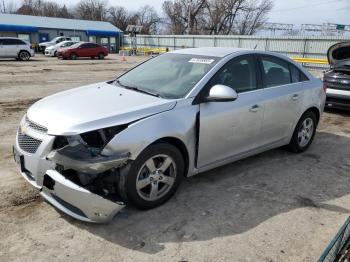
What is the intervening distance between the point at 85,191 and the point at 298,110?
3529mm

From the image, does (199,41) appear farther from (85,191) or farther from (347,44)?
(85,191)

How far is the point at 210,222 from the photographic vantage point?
352cm

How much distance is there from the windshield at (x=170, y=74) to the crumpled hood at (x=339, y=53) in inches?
210

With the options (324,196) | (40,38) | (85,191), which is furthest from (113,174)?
(40,38)

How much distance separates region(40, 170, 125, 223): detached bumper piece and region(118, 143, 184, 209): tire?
0.75 ft

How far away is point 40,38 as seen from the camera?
4300 centimetres

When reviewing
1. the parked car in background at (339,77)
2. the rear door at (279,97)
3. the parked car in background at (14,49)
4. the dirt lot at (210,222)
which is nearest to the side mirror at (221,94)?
the rear door at (279,97)

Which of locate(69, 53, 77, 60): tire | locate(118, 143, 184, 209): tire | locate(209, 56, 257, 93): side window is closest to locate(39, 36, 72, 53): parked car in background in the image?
locate(69, 53, 77, 60): tire

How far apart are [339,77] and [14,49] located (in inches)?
900

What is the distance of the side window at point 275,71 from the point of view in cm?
477

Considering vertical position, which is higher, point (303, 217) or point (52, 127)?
point (52, 127)

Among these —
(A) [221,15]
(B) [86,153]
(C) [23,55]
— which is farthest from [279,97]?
(A) [221,15]

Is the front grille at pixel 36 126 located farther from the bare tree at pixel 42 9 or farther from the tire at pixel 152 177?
the bare tree at pixel 42 9

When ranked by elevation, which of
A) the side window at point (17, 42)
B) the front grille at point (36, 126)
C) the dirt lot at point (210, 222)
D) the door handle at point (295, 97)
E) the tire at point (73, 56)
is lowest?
the dirt lot at point (210, 222)
